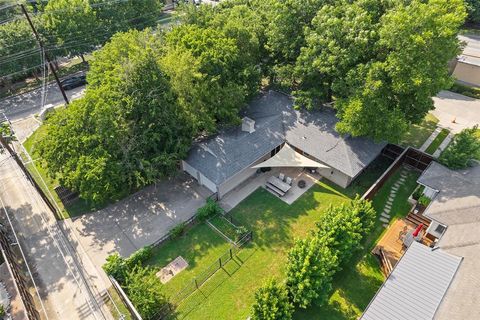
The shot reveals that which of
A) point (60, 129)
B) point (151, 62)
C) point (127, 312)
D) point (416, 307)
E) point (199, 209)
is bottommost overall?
point (127, 312)

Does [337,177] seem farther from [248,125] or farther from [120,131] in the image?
[120,131]

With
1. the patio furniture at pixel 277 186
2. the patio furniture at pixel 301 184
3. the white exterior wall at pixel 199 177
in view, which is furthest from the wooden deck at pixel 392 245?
the white exterior wall at pixel 199 177

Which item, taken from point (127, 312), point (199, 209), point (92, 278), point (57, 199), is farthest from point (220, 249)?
point (57, 199)

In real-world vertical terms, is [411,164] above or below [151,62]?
below

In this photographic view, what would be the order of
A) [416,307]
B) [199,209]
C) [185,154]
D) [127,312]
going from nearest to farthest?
1. [416,307]
2. [127,312]
3. [199,209]
4. [185,154]

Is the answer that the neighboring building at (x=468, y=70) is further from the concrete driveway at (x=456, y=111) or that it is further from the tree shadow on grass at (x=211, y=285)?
the tree shadow on grass at (x=211, y=285)

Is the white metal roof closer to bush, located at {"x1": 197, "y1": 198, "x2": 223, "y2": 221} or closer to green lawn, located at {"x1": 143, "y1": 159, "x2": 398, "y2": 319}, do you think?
green lawn, located at {"x1": 143, "y1": 159, "x2": 398, "y2": 319}

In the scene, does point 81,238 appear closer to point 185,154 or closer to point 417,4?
point 185,154
